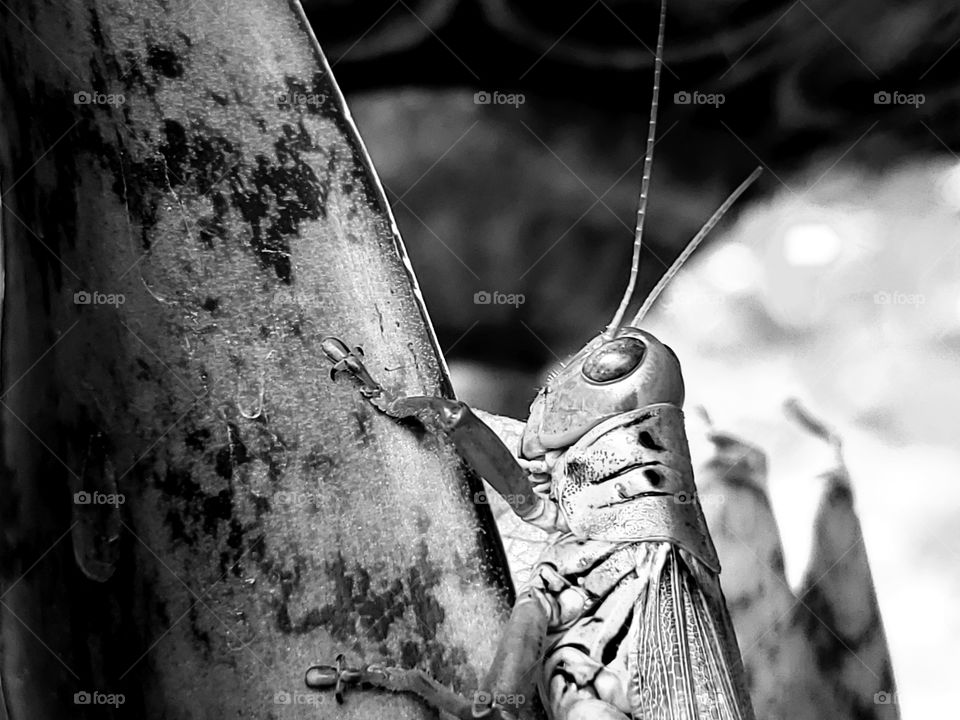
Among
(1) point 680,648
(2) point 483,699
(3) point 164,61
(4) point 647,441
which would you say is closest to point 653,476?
(4) point 647,441

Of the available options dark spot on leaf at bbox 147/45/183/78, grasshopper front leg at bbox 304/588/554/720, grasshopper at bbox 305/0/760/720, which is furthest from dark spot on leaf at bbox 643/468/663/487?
dark spot on leaf at bbox 147/45/183/78

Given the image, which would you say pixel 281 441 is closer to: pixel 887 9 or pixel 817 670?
pixel 817 670

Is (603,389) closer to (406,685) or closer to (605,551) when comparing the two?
(605,551)

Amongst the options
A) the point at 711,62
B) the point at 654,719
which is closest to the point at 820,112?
the point at 711,62

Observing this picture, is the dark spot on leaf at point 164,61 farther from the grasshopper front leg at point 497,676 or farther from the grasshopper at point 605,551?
the grasshopper front leg at point 497,676

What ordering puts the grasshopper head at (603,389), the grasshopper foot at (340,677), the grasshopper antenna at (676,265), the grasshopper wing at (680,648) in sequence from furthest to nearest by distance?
the grasshopper antenna at (676,265), the grasshopper head at (603,389), the grasshopper wing at (680,648), the grasshopper foot at (340,677)

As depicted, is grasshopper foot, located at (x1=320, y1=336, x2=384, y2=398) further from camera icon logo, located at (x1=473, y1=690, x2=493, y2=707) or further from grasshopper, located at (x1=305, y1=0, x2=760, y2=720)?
camera icon logo, located at (x1=473, y1=690, x2=493, y2=707)

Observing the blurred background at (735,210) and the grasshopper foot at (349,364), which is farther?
the blurred background at (735,210)

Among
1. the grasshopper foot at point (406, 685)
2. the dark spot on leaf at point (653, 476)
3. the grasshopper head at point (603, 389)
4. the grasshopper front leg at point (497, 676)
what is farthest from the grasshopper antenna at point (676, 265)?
the grasshopper foot at point (406, 685)
